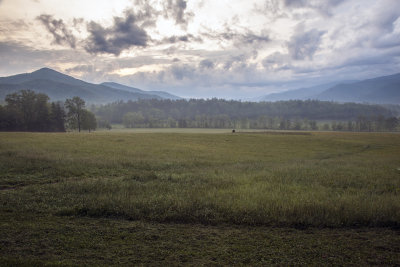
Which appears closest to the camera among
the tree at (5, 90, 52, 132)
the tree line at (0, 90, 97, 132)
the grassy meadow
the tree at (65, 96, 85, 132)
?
the grassy meadow

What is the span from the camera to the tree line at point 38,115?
80938mm

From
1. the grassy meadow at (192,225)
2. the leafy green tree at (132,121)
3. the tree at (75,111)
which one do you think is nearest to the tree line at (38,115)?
the tree at (75,111)

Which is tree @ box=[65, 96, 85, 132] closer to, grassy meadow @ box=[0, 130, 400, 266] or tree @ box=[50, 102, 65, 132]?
tree @ box=[50, 102, 65, 132]

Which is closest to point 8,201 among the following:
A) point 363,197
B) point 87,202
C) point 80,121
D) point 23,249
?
point 87,202

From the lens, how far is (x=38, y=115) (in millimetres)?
87250

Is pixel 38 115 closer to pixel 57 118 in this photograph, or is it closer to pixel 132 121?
pixel 57 118

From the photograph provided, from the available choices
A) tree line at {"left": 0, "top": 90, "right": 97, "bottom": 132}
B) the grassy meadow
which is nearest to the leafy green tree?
tree line at {"left": 0, "top": 90, "right": 97, "bottom": 132}

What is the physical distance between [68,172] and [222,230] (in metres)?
16.4

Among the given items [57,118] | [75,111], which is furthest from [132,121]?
[57,118]

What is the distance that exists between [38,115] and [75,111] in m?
12.4

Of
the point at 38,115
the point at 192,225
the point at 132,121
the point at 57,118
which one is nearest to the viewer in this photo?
the point at 192,225

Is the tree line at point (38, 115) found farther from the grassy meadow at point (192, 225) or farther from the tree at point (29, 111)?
the grassy meadow at point (192, 225)

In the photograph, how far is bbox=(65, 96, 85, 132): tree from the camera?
9206 centimetres

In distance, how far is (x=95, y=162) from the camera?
2452cm
